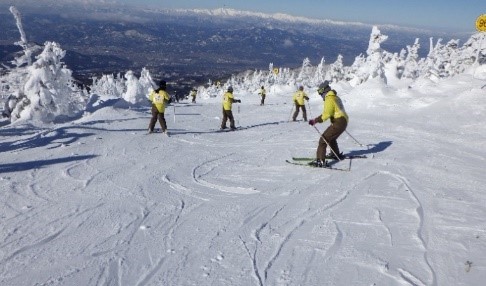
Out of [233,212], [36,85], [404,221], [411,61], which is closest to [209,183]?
[233,212]

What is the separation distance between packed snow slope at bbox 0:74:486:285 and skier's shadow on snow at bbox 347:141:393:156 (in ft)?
0.37

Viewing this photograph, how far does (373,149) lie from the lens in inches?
448

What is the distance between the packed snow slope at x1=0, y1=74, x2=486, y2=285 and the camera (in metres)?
4.53

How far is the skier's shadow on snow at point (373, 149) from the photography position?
10.9 m

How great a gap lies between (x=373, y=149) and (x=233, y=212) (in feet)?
21.2

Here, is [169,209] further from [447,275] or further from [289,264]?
[447,275]

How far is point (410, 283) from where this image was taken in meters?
4.33

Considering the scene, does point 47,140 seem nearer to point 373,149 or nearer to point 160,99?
point 160,99

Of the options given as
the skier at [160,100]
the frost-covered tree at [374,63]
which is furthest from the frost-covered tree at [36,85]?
the frost-covered tree at [374,63]

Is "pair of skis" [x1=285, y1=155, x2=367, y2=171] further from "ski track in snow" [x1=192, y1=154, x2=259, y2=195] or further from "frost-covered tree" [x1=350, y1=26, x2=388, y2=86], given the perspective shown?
"frost-covered tree" [x1=350, y1=26, x2=388, y2=86]

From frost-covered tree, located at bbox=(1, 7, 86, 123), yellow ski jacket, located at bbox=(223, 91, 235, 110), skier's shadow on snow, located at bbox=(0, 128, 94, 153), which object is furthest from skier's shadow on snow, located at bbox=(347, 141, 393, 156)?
frost-covered tree, located at bbox=(1, 7, 86, 123)

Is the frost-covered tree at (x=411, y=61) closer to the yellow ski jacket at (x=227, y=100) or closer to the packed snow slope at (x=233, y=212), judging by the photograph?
the packed snow slope at (x=233, y=212)

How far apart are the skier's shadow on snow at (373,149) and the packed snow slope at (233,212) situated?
0.11 meters

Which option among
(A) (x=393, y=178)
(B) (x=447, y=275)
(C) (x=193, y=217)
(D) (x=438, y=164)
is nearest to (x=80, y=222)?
(C) (x=193, y=217)
